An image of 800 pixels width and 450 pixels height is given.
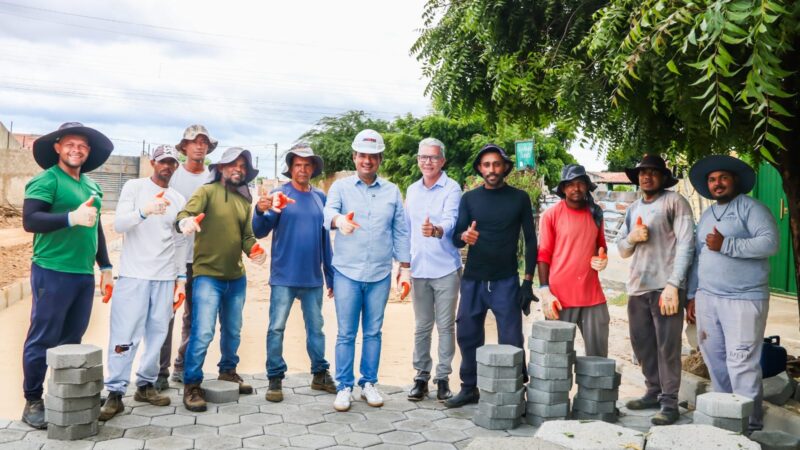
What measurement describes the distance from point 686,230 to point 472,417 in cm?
222

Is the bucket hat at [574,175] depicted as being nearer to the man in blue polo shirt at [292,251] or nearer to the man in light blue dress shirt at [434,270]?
the man in light blue dress shirt at [434,270]

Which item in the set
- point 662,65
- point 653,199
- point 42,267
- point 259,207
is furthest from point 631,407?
point 42,267

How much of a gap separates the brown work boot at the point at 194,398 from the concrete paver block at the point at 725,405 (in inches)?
144

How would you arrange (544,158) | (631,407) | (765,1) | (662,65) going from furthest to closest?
(544,158) → (631,407) → (662,65) → (765,1)

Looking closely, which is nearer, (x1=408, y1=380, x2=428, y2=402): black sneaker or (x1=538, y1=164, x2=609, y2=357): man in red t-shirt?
(x1=538, y1=164, x2=609, y2=357): man in red t-shirt

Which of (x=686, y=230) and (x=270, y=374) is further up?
(x=686, y=230)

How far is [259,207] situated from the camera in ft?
17.2

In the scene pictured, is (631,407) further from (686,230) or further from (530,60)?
(530,60)

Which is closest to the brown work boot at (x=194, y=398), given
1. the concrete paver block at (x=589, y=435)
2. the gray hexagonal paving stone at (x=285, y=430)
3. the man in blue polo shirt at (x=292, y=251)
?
the man in blue polo shirt at (x=292, y=251)

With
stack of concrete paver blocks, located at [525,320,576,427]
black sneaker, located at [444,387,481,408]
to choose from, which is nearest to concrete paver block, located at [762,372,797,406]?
stack of concrete paver blocks, located at [525,320,576,427]

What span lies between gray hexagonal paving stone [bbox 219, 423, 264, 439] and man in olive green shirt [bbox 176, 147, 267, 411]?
46cm

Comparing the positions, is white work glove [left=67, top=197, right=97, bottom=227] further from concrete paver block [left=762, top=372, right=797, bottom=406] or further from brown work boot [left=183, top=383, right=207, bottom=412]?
concrete paver block [left=762, top=372, right=797, bottom=406]

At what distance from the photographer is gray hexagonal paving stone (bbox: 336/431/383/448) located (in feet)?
15.0

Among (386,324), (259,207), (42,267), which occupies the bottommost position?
(386,324)
